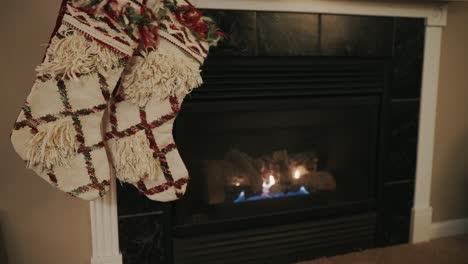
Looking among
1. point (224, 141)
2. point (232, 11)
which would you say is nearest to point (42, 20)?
point (232, 11)

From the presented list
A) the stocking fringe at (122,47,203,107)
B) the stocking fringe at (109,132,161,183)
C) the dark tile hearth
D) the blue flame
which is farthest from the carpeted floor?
the stocking fringe at (122,47,203,107)

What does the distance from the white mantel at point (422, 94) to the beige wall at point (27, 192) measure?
0.22 ft

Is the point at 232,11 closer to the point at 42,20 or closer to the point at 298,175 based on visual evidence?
the point at 42,20

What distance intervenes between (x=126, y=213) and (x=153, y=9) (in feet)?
2.41

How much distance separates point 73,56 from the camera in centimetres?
91

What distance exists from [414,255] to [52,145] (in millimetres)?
1518

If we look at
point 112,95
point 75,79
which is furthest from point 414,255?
point 75,79

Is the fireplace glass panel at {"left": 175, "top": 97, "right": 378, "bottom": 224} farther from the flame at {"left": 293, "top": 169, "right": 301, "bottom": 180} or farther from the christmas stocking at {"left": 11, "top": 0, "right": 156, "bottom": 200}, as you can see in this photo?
the christmas stocking at {"left": 11, "top": 0, "right": 156, "bottom": 200}

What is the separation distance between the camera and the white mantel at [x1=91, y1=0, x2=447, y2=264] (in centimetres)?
134

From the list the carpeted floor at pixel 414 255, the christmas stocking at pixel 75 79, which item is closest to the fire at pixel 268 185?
the carpeted floor at pixel 414 255

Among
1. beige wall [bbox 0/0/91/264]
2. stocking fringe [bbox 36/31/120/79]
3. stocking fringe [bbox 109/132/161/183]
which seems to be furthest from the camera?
beige wall [bbox 0/0/91/264]

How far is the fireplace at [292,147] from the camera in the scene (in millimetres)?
1403

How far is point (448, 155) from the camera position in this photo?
1800 mm

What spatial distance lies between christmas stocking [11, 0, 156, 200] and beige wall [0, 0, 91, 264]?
32cm
